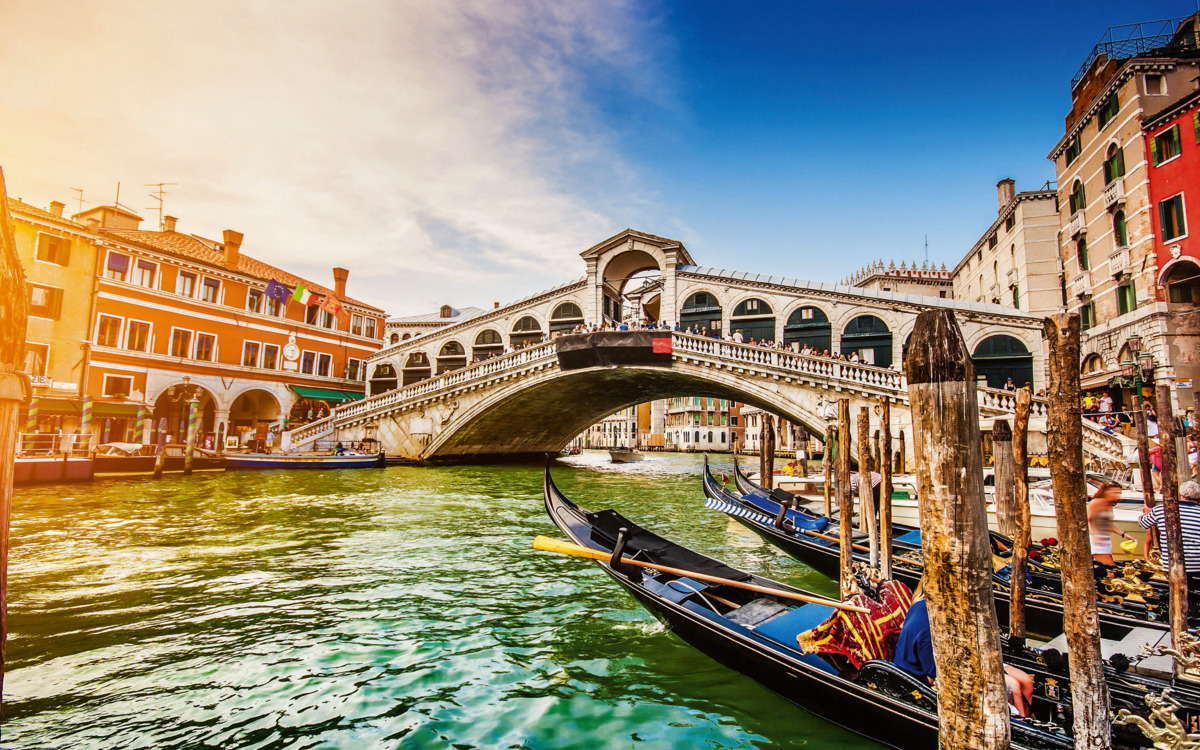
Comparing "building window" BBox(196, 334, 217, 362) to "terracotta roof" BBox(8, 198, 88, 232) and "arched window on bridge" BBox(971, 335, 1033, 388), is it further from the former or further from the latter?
"arched window on bridge" BBox(971, 335, 1033, 388)

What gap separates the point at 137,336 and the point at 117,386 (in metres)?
Answer: 1.59

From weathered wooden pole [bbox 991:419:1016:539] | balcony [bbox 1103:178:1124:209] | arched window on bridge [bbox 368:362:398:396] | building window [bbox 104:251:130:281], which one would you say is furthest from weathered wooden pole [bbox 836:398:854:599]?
arched window on bridge [bbox 368:362:398:396]

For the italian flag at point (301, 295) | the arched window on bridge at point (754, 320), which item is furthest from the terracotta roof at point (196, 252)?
the arched window on bridge at point (754, 320)

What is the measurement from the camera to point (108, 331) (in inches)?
641

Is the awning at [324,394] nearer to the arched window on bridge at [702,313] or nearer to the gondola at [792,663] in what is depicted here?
the arched window on bridge at [702,313]

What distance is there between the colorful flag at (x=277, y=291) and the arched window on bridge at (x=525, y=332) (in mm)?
8646

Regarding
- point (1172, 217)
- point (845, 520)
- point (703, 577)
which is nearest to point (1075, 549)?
point (703, 577)

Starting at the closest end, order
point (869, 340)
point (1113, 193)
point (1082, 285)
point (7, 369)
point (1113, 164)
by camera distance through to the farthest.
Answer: point (7, 369) < point (1113, 193) < point (1113, 164) < point (1082, 285) < point (869, 340)

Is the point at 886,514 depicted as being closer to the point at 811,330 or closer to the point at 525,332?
the point at 811,330

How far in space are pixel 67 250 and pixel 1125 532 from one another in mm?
23031

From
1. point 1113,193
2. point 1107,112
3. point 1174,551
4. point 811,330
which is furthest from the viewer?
point 811,330

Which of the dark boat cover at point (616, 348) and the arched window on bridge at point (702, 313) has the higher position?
the arched window on bridge at point (702, 313)

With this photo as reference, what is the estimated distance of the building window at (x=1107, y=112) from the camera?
14203mm

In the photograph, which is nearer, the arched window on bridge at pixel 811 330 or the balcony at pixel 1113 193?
the balcony at pixel 1113 193
